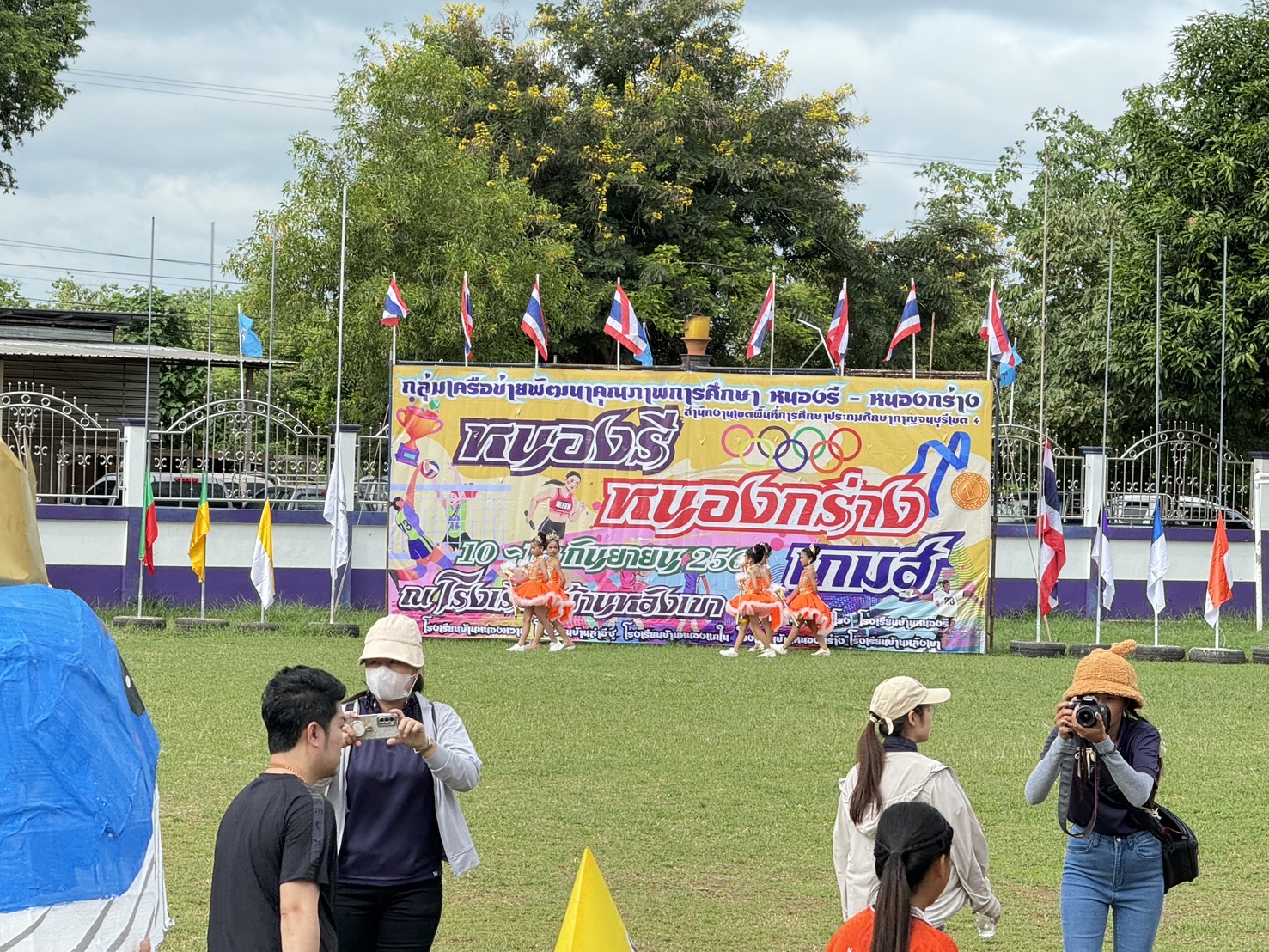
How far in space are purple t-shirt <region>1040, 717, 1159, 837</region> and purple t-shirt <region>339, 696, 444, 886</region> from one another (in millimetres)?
2146

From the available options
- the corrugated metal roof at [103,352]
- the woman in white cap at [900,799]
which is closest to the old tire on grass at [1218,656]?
the woman in white cap at [900,799]

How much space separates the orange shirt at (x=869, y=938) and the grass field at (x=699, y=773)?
3.26m

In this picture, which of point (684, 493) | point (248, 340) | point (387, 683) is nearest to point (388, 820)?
point (387, 683)

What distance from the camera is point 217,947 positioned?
4.07 metres

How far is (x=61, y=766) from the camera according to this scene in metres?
3.36

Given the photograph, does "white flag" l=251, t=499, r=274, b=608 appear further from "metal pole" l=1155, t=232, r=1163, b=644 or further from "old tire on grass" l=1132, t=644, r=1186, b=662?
"metal pole" l=1155, t=232, r=1163, b=644

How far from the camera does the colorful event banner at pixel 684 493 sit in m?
19.0

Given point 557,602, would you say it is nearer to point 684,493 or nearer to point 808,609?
point 684,493

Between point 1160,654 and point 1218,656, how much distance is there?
2.07 feet

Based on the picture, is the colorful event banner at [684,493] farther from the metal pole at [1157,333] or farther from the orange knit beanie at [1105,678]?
the orange knit beanie at [1105,678]

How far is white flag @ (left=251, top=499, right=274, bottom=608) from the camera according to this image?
58.2ft

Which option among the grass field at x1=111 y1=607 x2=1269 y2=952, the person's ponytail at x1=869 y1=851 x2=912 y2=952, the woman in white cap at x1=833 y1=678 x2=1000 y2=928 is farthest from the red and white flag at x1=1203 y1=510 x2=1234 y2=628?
the person's ponytail at x1=869 y1=851 x2=912 y2=952

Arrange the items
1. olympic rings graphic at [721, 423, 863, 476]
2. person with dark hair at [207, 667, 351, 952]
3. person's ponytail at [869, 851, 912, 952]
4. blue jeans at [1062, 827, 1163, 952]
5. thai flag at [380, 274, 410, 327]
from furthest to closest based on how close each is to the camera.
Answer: thai flag at [380, 274, 410, 327]
olympic rings graphic at [721, 423, 863, 476]
blue jeans at [1062, 827, 1163, 952]
person with dark hair at [207, 667, 351, 952]
person's ponytail at [869, 851, 912, 952]

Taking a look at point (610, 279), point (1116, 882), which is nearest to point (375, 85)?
point (610, 279)
